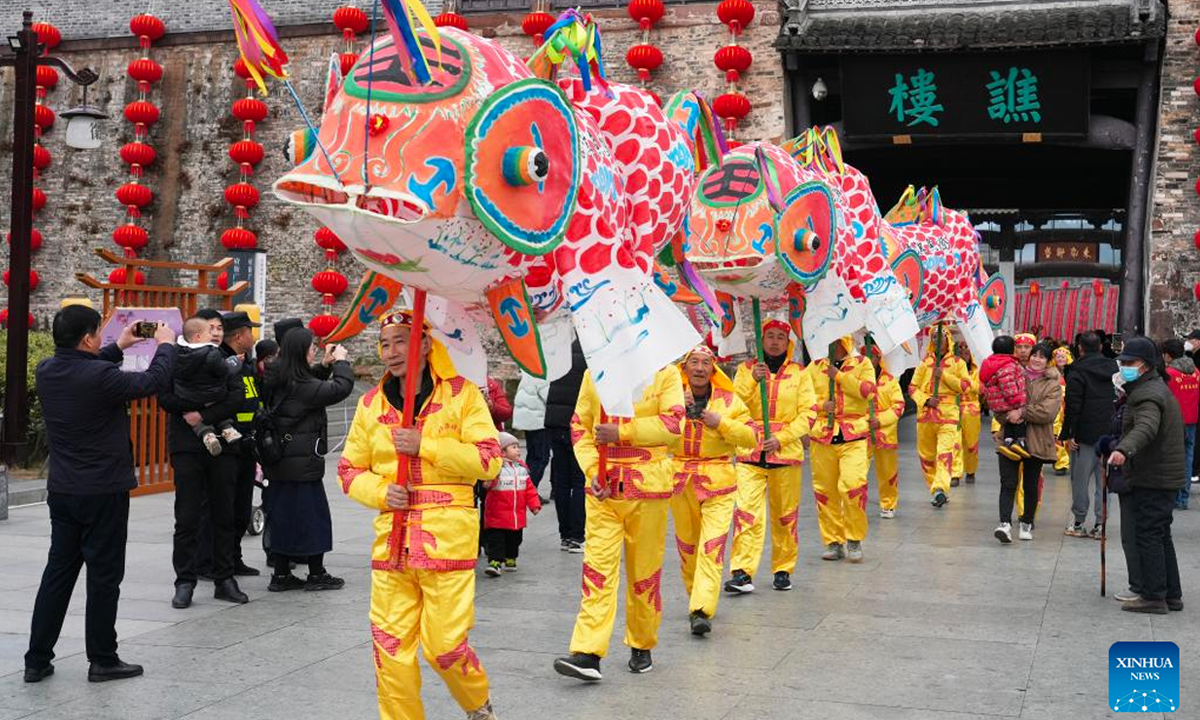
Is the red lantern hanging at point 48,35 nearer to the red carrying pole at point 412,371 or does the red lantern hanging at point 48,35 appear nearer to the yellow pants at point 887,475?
the yellow pants at point 887,475

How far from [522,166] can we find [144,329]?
204 centimetres

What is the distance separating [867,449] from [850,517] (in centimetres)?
48

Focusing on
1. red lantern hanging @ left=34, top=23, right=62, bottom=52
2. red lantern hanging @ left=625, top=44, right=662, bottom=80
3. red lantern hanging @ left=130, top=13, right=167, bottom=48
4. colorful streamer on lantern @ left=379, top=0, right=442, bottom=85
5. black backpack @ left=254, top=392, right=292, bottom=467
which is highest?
red lantern hanging @ left=130, top=13, right=167, bottom=48

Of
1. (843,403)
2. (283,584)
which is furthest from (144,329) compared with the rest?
(843,403)

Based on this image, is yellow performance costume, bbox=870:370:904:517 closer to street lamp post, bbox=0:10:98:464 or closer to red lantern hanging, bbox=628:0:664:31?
street lamp post, bbox=0:10:98:464

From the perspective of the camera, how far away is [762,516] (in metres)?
7.27

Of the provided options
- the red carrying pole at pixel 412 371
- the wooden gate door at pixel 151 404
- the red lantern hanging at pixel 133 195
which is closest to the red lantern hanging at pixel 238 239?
the red lantern hanging at pixel 133 195

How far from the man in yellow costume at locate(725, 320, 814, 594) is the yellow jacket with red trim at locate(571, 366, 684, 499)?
1770 millimetres

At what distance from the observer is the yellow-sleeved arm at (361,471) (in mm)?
4355

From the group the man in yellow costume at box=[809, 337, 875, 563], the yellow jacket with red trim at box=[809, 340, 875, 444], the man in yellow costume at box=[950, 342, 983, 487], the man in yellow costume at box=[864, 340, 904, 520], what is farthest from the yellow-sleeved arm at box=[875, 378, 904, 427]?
the man in yellow costume at box=[950, 342, 983, 487]

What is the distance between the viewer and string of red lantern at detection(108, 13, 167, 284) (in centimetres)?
1858

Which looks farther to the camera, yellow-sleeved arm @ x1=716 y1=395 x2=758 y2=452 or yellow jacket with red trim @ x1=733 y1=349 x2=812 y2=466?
yellow jacket with red trim @ x1=733 y1=349 x2=812 y2=466

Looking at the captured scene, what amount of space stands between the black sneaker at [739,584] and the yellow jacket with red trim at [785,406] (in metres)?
0.67

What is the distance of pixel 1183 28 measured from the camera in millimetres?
16156
